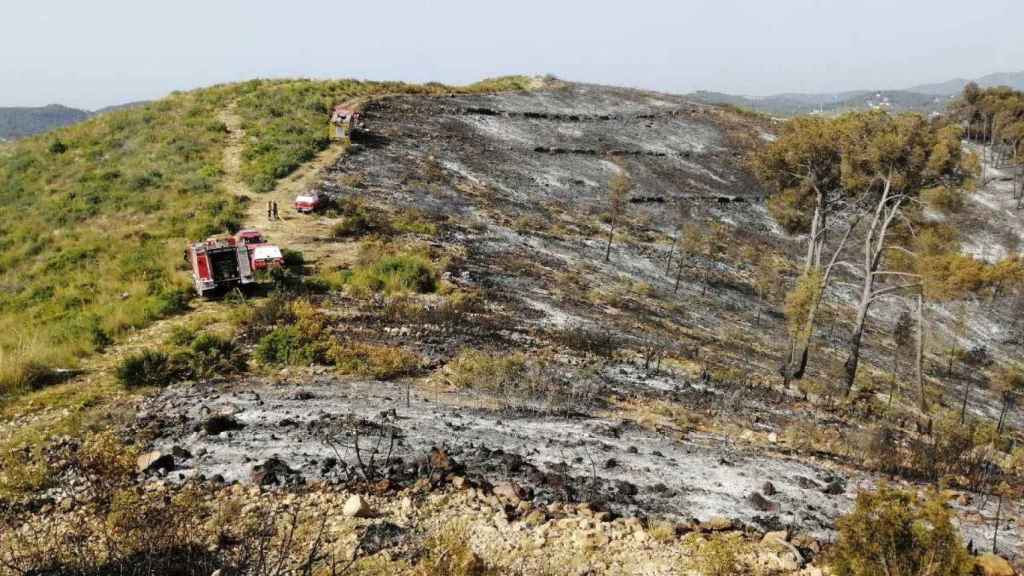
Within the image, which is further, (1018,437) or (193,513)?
(1018,437)

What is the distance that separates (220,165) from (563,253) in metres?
20.9

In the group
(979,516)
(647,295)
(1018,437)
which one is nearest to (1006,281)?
(1018,437)

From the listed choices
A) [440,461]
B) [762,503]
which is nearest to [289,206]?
[440,461]

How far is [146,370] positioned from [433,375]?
626 cm

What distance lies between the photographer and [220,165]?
107 feet

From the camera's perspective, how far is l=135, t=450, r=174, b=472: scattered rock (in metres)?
8.71

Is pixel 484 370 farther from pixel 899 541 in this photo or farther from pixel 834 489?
pixel 899 541

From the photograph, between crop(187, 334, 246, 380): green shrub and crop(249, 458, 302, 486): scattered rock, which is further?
crop(187, 334, 246, 380): green shrub

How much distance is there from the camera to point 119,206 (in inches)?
1044

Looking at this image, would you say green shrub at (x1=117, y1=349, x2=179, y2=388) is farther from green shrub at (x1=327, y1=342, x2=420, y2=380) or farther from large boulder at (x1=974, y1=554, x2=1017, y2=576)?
large boulder at (x1=974, y1=554, x2=1017, y2=576)

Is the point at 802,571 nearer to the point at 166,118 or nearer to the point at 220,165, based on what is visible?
the point at 220,165

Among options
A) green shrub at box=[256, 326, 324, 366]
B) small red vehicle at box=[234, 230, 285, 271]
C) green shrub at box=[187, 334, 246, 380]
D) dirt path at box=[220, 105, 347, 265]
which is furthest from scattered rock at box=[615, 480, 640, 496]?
dirt path at box=[220, 105, 347, 265]

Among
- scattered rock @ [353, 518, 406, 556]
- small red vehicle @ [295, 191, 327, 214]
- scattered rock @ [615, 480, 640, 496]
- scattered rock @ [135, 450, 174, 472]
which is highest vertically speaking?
small red vehicle @ [295, 191, 327, 214]

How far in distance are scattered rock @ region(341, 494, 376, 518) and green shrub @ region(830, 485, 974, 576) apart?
237 inches
